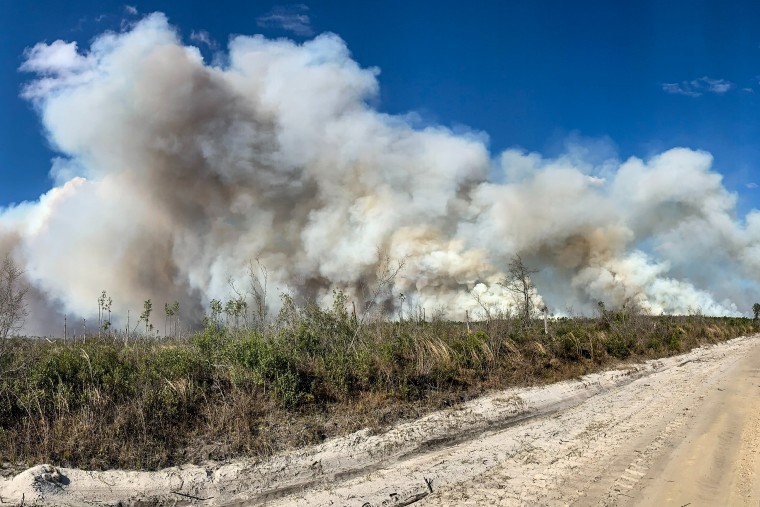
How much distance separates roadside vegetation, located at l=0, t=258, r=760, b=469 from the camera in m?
7.89

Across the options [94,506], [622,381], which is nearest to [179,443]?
[94,506]

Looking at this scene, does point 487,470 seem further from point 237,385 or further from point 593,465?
point 237,385

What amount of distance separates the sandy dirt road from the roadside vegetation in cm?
56

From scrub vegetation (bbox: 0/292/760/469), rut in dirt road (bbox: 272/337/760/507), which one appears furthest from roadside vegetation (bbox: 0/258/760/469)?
rut in dirt road (bbox: 272/337/760/507)

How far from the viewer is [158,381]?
32.0 feet

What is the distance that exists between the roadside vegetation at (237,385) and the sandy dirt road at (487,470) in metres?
0.56

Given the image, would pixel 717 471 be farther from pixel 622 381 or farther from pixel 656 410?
pixel 622 381

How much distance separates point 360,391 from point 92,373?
539 centimetres

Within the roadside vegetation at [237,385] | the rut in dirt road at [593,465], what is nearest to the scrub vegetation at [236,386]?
the roadside vegetation at [237,385]

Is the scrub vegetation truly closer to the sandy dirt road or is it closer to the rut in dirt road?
the sandy dirt road

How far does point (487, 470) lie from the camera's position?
7465 mm

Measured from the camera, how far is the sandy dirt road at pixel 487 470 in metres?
6.48

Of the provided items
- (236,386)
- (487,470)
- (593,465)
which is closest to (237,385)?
(236,386)

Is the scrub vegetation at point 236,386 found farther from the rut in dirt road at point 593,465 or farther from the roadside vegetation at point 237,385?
the rut in dirt road at point 593,465
